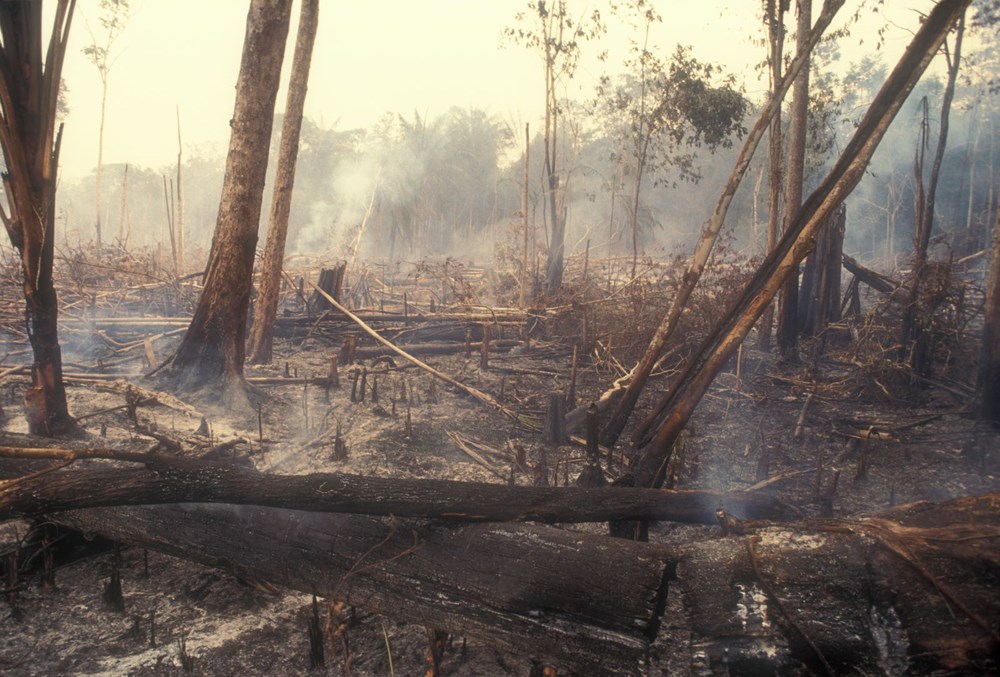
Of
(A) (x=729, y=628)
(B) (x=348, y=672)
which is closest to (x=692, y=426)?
(A) (x=729, y=628)

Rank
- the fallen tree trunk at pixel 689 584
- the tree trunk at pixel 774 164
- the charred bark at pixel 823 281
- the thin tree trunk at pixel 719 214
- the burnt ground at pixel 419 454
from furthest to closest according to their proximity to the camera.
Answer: the tree trunk at pixel 774 164 → the charred bark at pixel 823 281 → the thin tree trunk at pixel 719 214 → the burnt ground at pixel 419 454 → the fallen tree trunk at pixel 689 584

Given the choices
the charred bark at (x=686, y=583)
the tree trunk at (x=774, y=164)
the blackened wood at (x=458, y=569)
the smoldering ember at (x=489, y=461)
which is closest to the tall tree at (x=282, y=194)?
the smoldering ember at (x=489, y=461)

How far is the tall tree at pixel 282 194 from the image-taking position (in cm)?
786

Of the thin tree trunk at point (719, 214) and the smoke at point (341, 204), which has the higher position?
the smoke at point (341, 204)

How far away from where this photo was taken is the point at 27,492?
2695mm

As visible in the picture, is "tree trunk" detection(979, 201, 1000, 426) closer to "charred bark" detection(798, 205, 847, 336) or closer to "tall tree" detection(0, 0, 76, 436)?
"charred bark" detection(798, 205, 847, 336)

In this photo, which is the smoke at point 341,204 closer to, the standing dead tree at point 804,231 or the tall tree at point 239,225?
the tall tree at point 239,225

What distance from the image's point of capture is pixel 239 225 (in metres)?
6.11

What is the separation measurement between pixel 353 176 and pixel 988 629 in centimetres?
3490

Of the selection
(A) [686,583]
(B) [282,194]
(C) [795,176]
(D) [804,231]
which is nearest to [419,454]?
(A) [686,583]

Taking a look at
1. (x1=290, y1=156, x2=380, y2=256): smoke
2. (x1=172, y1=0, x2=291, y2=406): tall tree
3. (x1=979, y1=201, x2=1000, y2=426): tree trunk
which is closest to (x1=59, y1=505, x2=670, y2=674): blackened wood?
(x1=172, y1=0, x2=291, y2=406): tall tree

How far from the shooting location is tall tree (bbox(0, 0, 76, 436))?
3527mm

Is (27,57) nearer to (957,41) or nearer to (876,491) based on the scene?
(876,491)

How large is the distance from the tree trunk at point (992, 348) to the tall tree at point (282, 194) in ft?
25.0
